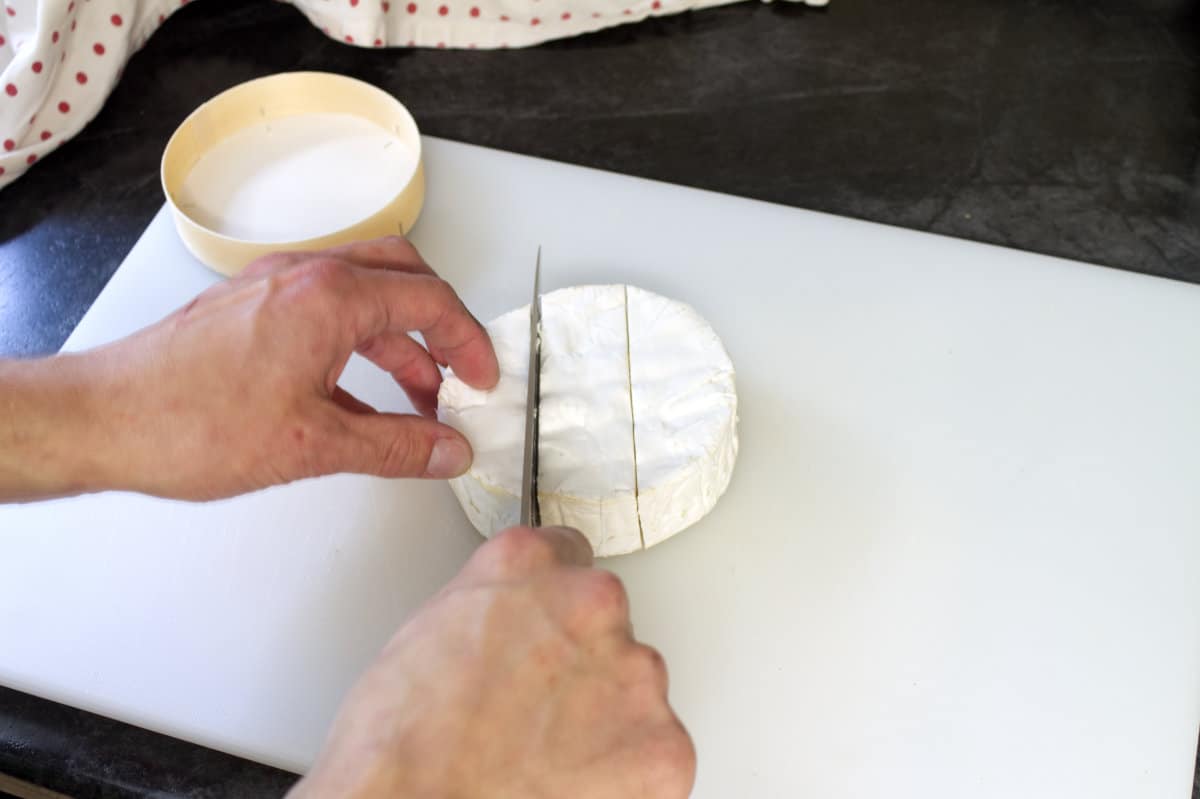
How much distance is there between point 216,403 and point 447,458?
0.91 feet

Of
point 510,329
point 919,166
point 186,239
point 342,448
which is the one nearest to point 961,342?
point 919,166

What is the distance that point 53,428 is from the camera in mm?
1167

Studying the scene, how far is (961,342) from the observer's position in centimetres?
159

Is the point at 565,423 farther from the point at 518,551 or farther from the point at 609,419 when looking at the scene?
the point at 518,551

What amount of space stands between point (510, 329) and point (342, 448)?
352 mm

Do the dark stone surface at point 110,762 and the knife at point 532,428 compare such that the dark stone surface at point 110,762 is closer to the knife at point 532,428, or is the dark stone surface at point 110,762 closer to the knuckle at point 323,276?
the knife at point 532,428

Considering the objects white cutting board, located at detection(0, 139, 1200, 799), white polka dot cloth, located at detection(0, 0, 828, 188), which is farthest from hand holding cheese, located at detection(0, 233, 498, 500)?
white polka dot cloth, located at detection(0, 0, 828, 188)

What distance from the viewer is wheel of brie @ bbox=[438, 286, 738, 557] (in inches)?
51.4

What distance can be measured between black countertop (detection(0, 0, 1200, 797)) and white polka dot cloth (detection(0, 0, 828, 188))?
4cm

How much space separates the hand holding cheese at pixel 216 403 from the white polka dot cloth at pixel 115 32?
997 mm

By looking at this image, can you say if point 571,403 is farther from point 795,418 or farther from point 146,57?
point 146,57

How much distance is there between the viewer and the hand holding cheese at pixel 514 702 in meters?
0.94

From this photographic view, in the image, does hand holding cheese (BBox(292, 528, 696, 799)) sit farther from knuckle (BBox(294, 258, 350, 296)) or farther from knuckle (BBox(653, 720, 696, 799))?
knuckle (BBox(294, 258, 350, 296))

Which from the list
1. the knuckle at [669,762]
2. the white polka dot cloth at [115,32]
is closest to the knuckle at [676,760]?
the knuckle at [669,762]
